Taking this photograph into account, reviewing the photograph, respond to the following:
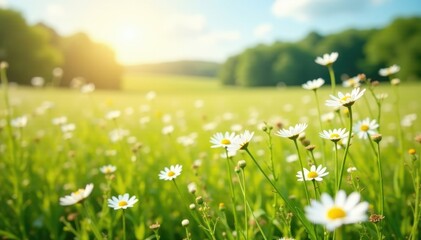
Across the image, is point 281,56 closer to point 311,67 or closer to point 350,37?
point 311,67

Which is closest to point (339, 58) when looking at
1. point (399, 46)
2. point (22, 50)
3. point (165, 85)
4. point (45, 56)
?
point (399, 46)

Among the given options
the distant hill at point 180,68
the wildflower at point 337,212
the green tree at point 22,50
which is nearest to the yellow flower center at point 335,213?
the wildflower at point 337,212

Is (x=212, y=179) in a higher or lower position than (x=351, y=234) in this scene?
higher

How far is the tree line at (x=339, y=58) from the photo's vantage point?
45250 millimetres

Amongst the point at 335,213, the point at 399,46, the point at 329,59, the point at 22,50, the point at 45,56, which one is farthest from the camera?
the point at 399,46

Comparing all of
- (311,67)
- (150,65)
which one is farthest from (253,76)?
(150,65)

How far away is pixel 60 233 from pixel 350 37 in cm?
6057

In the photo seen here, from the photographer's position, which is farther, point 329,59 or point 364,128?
point 329,59

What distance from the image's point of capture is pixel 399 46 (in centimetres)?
4578

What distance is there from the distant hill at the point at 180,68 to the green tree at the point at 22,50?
53865mm

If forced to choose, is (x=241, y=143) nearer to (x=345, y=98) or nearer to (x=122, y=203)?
(x=345, y=98)

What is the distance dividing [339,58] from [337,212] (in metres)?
56.0

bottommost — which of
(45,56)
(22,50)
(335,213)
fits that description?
(335,213)

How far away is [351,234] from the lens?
2219 mm
